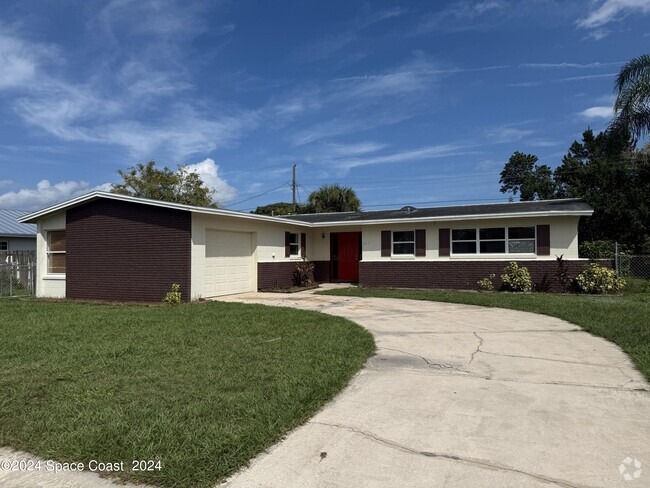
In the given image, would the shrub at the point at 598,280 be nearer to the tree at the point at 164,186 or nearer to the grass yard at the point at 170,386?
the grass yard at the point at 170,386

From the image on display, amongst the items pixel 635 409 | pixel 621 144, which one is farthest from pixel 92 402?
pixel 621 144

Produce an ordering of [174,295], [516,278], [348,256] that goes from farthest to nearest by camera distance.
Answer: [348,256] < [516,278] < [174,295]

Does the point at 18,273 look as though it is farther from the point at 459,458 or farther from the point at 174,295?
the point at 459,458

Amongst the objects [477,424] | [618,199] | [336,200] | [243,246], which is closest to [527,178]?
[618,199]

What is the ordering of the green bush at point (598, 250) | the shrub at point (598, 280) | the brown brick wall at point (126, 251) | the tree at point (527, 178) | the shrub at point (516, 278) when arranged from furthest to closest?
the tree at point (527, 178)
the green bush at point (598, 250)
the shrub at point (516, 278)
the shrub at point (598, 280)
the brown brick wall at point (126, 251)

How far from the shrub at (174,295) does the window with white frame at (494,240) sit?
1005 centimetres

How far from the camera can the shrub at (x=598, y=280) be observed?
14570 mm

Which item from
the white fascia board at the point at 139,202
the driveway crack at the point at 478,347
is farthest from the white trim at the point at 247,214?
the driveway crack at the point at 478,347

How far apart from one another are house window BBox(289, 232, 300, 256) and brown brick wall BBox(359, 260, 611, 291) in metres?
3.03

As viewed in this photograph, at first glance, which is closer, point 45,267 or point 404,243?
point 45,267

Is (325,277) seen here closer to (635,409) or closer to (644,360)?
(644,360)

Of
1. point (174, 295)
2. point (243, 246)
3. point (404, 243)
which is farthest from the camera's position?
point (404, 243)

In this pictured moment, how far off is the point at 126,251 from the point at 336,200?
60.4 feet

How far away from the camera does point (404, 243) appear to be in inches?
717
